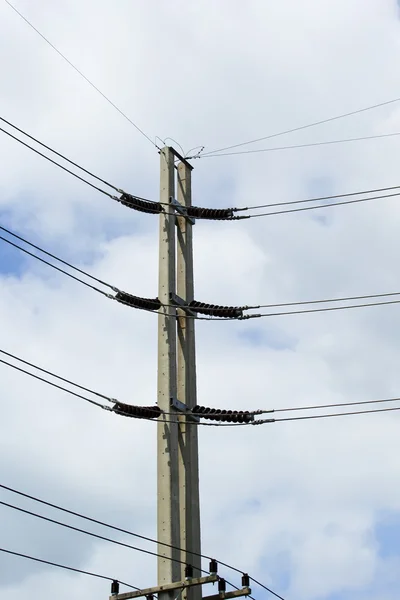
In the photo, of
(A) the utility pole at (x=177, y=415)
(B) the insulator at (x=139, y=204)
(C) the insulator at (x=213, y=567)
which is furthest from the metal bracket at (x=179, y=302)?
(C) the insulator at (x=213, y=567)

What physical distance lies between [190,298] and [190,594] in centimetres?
505

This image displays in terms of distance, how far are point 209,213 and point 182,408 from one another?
4152 millimetres

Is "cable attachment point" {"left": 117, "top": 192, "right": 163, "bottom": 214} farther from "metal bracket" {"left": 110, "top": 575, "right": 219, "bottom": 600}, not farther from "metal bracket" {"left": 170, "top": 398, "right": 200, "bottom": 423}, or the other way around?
"metal bracket" {"left": 110, "top": 575, "right": 219, "bottom": 600}

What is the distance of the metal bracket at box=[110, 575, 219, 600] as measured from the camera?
55.2 ft

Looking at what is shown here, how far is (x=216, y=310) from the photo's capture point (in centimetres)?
1964

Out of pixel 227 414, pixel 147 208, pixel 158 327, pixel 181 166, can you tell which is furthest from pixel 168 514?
pixel 181 166

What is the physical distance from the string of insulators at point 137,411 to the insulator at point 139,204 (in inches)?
147

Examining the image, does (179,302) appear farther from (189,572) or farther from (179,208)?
(189,572)

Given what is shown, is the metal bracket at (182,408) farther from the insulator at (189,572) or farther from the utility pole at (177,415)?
the insulator at (189,572)

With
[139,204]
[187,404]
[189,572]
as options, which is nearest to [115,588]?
[189,572]

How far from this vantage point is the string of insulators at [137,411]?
17500 mm

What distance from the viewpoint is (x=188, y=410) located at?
18.6m

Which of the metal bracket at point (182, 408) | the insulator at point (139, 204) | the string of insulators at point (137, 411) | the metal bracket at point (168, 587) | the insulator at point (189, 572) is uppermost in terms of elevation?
the insulator at point (139, 204)

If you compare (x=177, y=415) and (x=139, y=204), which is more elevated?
(x=139, y=204)
